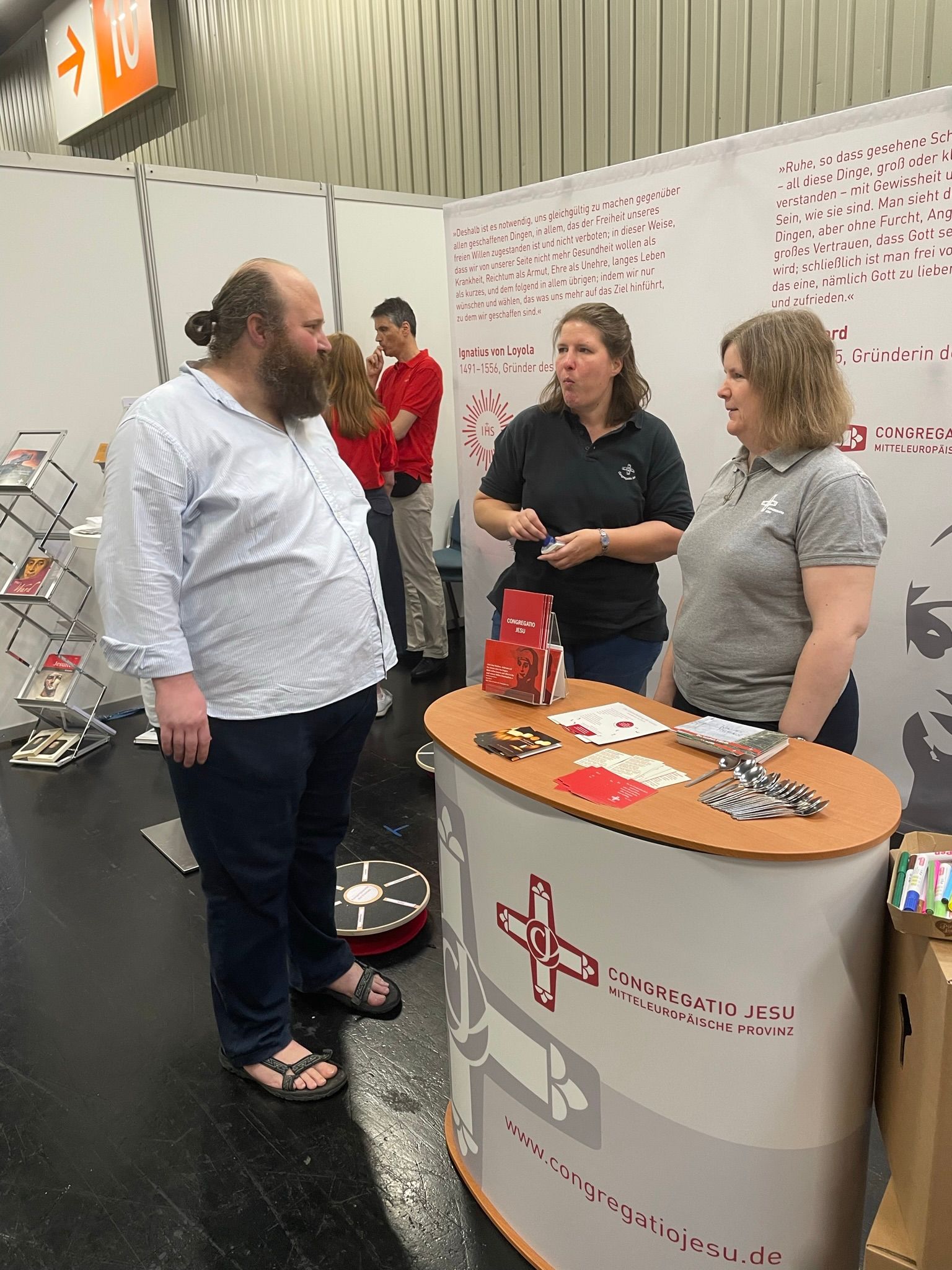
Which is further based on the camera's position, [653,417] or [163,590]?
[653,417]

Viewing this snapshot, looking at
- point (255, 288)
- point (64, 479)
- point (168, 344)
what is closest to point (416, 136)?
point (168, 344)

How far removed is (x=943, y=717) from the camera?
2596mm

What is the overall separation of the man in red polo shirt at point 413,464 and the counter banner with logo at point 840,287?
1.03 m

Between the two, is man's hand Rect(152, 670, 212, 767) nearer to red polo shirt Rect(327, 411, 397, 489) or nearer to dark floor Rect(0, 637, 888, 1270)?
dark floor Rect(0, 637, 888, 1270)

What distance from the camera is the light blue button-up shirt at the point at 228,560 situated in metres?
1.52

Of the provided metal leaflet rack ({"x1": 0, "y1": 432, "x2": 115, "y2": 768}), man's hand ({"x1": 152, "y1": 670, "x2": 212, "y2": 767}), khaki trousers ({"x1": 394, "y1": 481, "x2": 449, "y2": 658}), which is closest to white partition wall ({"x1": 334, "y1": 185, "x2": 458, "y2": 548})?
khaki trousers ({"x1": 394, "y1": 481, "x2": 449, "y2": 658})

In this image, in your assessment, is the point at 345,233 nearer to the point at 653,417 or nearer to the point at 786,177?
the point at 786,177

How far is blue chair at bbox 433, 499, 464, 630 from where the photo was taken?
192 inches

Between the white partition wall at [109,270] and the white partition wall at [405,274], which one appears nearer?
the white partition wall at [109,270]

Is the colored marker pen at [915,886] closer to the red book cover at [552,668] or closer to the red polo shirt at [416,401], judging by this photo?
the red book cover at [552,668]

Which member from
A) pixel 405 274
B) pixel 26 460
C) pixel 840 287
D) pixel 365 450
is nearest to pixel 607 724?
pixel 840 287

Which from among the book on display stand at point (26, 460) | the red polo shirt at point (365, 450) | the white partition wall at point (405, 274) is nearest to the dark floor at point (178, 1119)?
the book on display stand at point (26, 460)

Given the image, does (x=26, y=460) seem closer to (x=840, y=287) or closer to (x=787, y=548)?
(x=840, y=287)

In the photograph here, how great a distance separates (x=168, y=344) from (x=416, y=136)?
2.14 metres
